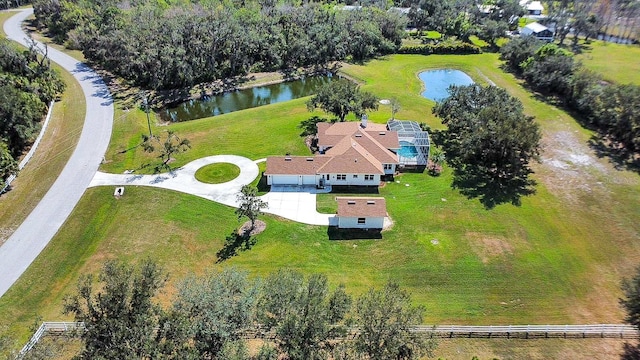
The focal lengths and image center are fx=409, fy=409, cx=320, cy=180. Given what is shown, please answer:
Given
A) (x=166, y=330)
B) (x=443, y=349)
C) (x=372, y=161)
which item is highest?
(x=166, y=330)

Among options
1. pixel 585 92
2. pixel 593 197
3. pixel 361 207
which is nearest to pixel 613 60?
pixel 585 92

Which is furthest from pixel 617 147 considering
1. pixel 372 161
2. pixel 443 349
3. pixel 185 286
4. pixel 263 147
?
pixel 185 286

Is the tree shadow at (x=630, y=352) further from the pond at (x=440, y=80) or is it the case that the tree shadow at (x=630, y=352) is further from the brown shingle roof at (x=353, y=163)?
the pond at (x=440, y=80)

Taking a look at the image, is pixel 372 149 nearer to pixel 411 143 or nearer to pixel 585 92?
pixel 411 143

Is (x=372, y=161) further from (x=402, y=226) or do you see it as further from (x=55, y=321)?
(x=55, y=321)

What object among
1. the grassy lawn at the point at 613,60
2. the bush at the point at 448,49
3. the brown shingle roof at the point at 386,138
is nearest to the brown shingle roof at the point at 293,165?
A: the brown shingle roof at the point at 386,138

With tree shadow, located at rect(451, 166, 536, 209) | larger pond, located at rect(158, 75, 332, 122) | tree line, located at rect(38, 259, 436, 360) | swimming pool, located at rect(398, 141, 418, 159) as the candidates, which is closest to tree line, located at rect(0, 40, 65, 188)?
larger pond, located at rect(158, 75, 332, 122)
